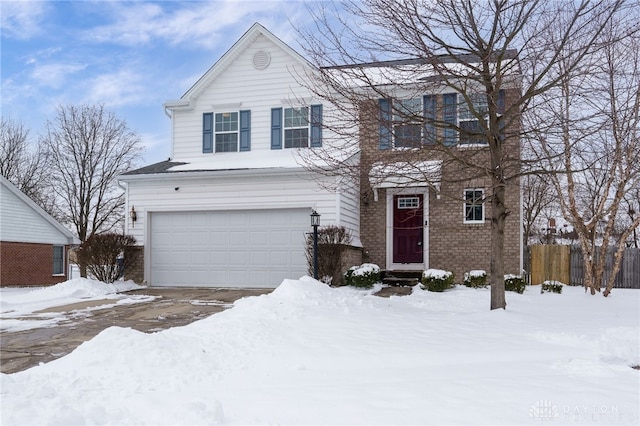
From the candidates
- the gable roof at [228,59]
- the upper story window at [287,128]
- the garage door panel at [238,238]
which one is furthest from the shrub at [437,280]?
the gable roof at [228,59]

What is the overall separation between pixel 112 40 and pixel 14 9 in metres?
2.93

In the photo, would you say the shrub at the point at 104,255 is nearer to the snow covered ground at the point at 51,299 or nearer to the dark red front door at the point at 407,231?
the snow covered ground at the point at 51,299

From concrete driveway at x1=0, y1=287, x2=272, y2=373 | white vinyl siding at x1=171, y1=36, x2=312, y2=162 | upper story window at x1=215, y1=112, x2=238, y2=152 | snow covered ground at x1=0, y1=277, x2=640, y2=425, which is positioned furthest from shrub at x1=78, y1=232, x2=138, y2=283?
snow covered ground at x1=0, y1=277, x2=640, y2=425

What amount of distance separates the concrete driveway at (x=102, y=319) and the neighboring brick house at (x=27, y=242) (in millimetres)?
8826

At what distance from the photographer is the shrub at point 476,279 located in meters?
13.6

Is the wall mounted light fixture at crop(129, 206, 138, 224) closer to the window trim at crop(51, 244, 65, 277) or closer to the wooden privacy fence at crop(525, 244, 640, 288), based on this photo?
the window trim at crop(51, 244, 65, 277)

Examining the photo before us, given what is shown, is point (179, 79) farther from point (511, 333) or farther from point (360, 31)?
point (511, 333)

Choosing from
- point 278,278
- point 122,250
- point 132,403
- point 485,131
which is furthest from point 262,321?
point 122,250

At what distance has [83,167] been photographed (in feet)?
111

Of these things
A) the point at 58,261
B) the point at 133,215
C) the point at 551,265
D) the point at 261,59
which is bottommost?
the point at 58,261

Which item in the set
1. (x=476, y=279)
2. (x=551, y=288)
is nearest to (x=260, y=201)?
(x=476, y=279)

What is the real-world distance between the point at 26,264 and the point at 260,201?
1192 centimetres

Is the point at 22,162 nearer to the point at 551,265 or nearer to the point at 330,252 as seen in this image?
the point at 330,252

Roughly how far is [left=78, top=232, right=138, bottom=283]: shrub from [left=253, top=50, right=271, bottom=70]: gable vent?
6.89m
